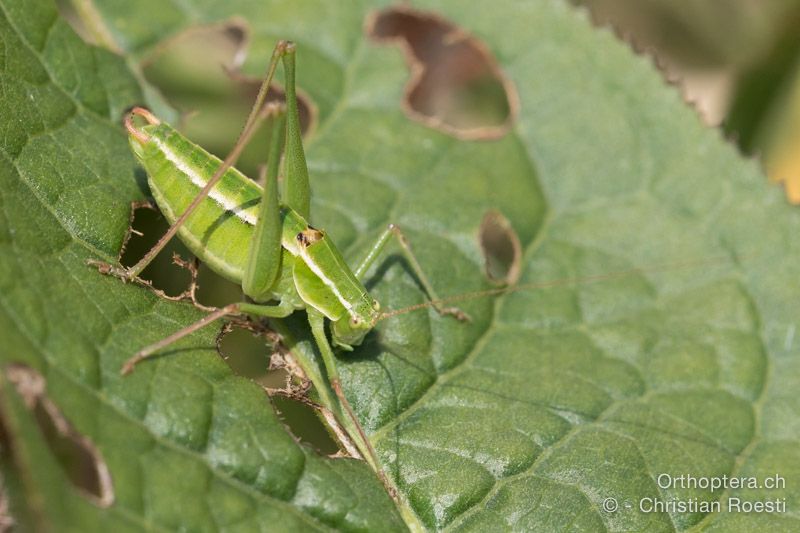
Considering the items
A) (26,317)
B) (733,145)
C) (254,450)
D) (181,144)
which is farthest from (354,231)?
(733,145)

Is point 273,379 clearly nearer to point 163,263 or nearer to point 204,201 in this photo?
point 163,263

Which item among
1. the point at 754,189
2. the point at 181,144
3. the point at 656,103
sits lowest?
the point at 754,189

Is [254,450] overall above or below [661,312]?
above

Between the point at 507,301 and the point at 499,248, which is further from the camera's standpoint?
the point at 499,248

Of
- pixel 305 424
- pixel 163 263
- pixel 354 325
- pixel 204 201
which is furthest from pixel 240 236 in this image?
pixel 305 424

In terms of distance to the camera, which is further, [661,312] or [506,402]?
[661,312]

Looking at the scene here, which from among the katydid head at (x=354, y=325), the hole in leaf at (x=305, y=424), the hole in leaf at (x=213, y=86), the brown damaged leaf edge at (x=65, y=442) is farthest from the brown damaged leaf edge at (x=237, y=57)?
the brown damaged leaf edge at (x=65, y=442)

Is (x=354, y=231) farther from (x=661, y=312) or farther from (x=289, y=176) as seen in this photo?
(x=661, y=312)

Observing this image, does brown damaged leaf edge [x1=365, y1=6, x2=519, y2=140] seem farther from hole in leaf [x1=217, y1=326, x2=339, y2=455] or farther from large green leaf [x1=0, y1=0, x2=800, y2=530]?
hole in leaf [x1=217, y1=326, x2=339, y2=455]
